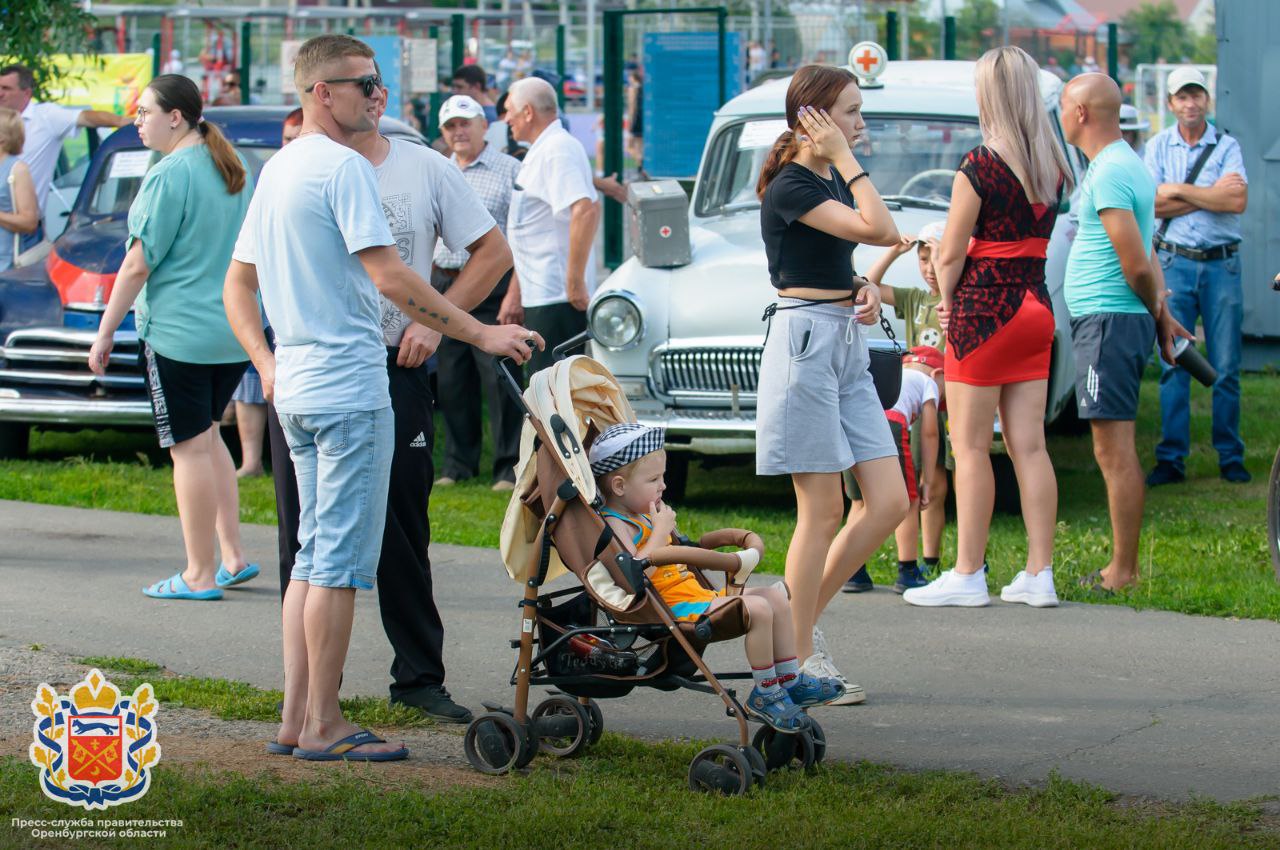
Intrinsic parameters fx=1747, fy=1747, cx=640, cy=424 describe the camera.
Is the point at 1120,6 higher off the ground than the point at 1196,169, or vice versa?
the point at 1120,6

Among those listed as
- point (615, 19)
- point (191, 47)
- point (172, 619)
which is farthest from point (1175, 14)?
point (172, 619)

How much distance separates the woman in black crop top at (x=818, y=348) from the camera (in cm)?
552

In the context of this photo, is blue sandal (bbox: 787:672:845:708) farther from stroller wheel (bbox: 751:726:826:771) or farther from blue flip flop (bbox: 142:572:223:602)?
blue flip flop (bbox: 142:572:223:602)

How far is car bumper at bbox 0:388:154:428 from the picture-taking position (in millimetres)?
10320

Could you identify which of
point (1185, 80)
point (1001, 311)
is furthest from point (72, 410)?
point (1185, 80)

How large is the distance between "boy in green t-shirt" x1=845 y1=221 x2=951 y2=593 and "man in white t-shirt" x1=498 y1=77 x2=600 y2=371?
213cm

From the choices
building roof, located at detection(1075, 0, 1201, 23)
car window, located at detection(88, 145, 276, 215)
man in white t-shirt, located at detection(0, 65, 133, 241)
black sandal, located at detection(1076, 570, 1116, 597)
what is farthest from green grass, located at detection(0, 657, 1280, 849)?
building roof, located at detection(1075, 0, 1201, 23)

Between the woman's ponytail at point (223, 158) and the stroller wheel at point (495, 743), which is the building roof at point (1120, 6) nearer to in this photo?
the woman's ponytail at point (223, 158)

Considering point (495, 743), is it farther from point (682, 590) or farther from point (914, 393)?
point (914, 393)

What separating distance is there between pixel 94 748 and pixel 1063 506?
6.24 m

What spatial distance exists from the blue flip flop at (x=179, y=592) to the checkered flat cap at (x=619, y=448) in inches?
116

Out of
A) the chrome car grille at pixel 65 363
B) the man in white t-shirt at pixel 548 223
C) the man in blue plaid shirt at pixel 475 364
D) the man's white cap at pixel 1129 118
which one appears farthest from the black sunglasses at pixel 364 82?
the man's white cap at pixel 1129 118

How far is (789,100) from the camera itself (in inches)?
221

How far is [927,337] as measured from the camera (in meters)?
8.03
